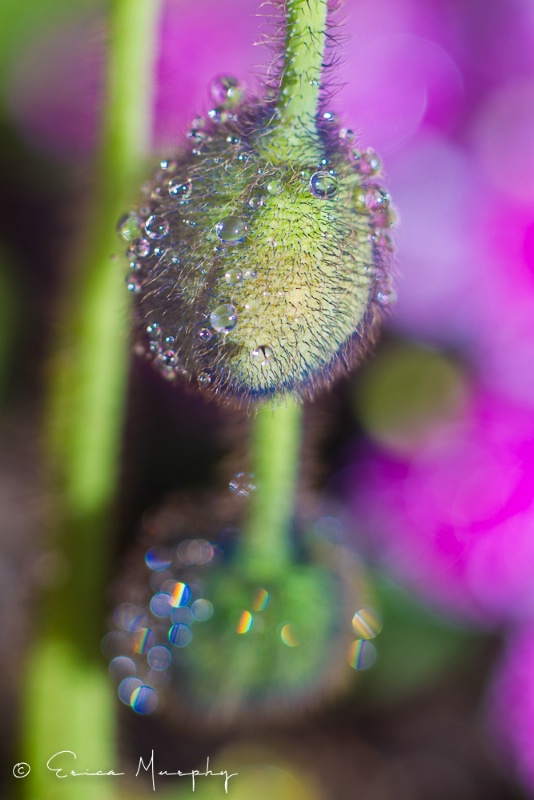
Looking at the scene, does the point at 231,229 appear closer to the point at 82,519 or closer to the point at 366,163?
the point at 366,163

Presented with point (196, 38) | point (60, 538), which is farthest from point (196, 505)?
point (196, 38)

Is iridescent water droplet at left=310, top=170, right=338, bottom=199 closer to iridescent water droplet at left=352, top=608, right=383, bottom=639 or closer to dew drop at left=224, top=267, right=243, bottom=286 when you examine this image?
dew drop at left=224, top=267, right=243, bottom=286

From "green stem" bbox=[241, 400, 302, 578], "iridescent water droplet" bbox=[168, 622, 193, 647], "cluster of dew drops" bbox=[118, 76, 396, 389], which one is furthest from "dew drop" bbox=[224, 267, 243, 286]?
"iridescent water droplet" bbox=[168, 622, 193, 647]

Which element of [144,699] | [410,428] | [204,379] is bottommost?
[144,699]

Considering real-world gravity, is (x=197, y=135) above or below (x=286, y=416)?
above

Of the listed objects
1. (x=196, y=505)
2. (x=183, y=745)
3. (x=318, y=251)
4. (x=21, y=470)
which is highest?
(x=318, y=251)

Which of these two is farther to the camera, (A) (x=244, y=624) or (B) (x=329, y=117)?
(A) (x=244, y=624)

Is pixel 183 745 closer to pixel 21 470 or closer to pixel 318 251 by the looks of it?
pixel 21 470

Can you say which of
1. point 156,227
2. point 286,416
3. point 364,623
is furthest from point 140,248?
point 364,623

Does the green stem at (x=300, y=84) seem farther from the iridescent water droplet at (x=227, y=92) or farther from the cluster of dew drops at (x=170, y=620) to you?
the cluster of dew drops at (x=170, y=620)
